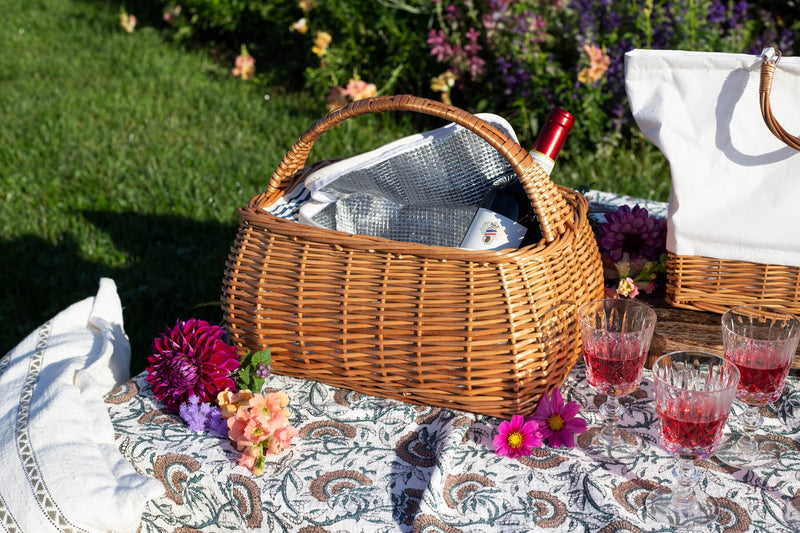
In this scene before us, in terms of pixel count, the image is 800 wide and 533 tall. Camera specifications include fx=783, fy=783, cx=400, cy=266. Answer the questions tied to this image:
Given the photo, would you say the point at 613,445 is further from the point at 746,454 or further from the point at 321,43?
the point at 321,43

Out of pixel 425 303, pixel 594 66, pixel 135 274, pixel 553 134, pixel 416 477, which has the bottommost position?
pixel 135 274

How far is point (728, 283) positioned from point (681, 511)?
1.87ft

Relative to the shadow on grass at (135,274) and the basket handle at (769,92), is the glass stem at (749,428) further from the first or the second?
the shadow on grass at (135,274)

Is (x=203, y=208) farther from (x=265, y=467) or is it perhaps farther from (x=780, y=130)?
(x=780, y=130)

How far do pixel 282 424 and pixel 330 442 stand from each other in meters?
0.10

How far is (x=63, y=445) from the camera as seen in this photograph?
1.39 m

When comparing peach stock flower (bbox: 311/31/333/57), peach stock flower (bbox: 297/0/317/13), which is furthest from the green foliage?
peach stock flower (bbox: 297/0/317/13)

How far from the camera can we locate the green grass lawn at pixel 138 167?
3.02 metres

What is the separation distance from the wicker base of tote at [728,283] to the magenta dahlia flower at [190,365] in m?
0.95

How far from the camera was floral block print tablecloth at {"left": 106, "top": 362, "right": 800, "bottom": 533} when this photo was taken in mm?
1278

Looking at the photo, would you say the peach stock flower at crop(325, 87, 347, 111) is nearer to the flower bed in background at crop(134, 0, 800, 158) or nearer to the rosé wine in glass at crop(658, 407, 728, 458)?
the flower bed in background at crop(134, 0, 800, 158)

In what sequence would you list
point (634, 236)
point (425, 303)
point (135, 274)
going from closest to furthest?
point (425, 303), point (634, 236), point (135, 274)

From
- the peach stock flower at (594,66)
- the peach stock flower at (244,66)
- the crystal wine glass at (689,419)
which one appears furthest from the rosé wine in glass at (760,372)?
the peach stock flower at (244,66)

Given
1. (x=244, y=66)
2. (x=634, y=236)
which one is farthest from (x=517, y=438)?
(x=244, y=66)
